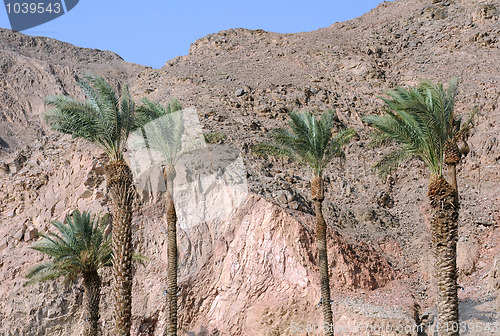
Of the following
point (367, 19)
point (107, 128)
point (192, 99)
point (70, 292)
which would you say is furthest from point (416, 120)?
point (367, 19)

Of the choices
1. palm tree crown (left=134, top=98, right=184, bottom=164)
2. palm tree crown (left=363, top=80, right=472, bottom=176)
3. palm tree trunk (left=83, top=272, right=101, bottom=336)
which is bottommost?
palm tree trunk (left=83, top=272, right=101, bottom=336)

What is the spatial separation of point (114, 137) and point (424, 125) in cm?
964

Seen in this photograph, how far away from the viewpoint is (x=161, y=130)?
26016 millimetres

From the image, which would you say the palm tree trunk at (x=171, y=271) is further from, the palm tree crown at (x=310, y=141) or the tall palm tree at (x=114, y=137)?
the tall palm tree at (x=114, y=137)

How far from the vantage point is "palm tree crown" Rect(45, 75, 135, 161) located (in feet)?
65.3

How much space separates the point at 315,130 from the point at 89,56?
76697 mm

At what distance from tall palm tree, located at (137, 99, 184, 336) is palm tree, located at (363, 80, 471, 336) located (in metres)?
8.02

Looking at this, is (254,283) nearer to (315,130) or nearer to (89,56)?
(315,130)

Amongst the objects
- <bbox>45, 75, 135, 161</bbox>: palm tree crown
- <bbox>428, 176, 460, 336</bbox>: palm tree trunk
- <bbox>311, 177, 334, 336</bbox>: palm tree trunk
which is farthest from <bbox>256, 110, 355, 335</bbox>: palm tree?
<bbox>45, 75, 135, 161</bbox>: palm tree crown

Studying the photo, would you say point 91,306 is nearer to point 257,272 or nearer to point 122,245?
point 122,245

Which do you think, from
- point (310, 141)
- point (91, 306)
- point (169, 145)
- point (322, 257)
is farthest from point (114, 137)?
point (322, 257)

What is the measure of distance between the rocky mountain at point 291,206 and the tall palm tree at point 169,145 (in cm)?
→ 454

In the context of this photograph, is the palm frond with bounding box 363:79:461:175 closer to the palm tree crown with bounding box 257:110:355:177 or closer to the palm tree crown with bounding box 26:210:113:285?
the palm tree crown with bounding box 257:110:355:177

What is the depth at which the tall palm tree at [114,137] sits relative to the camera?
1862 cm
